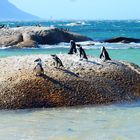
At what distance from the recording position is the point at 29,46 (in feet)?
179

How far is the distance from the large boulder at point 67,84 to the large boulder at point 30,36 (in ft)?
102

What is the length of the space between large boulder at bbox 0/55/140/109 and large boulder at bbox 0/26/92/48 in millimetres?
31102

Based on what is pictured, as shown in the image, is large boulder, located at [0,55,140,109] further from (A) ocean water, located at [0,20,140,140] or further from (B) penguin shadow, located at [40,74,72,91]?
(A) ocean water, located at [0,20,140,140]

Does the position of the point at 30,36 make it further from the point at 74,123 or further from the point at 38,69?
the point at 74,123

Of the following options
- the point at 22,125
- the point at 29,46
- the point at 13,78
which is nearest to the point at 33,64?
the point at 13,78

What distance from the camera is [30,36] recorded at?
57.4 m

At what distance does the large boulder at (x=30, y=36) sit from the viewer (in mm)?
56109

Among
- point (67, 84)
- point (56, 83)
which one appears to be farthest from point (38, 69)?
point (67, 84)

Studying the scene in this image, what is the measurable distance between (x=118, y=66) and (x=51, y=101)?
15.7 feet

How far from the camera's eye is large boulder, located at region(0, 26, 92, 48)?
56.1m

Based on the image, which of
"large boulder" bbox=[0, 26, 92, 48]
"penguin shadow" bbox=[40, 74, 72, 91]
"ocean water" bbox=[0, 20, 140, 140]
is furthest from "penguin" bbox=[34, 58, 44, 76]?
"large boulder" bbox=[0, 26, 92, 48]

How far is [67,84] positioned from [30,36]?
36109 millimetres

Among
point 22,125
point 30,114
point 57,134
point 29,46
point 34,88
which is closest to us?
point 57,134

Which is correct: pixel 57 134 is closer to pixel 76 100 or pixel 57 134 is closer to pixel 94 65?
pixel 76 100
